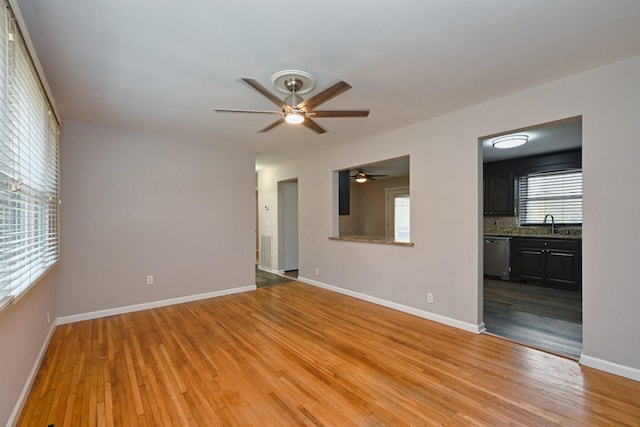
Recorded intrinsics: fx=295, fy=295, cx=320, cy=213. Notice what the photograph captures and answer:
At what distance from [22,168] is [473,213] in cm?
383

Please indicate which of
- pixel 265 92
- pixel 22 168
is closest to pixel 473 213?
pixel 265 92

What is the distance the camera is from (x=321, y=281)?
523cm

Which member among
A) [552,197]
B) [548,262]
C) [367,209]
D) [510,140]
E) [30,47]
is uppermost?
[30,47]

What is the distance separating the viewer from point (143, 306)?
3984 mm

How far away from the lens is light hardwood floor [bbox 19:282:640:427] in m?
1.83

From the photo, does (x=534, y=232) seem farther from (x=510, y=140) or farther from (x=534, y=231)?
(x=510, y=140)

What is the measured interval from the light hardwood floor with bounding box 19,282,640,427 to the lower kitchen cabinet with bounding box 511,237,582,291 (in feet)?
9.34

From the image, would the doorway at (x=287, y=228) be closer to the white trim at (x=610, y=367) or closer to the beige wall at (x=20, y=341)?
the beige wall at (x=20, y=341)

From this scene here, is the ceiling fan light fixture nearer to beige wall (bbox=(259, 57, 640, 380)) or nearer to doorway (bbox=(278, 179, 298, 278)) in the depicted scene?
beige wall (bbox=(259, 57, 640, 380))

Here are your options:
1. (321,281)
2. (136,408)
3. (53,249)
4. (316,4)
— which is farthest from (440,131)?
(53,249)

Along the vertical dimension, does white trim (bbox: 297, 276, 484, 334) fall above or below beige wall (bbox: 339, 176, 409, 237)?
below

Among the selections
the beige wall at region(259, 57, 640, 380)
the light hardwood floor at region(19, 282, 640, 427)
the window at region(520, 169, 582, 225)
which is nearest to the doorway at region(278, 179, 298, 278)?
the beige wall at region(259, 57, 640, 380)

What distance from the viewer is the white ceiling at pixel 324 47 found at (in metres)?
1.70

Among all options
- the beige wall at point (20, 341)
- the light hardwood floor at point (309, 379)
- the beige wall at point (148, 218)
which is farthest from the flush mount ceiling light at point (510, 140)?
the beige wall at point (20, 341)
